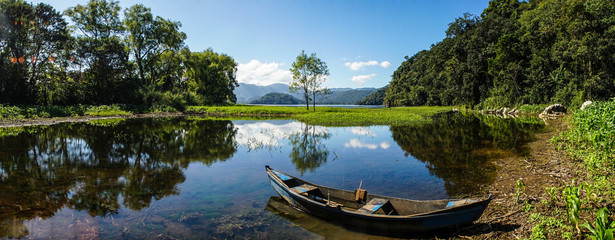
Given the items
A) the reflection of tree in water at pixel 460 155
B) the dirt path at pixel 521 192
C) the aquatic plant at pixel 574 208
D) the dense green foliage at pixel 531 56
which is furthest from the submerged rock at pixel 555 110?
the aquatic plant at pixel 574 208

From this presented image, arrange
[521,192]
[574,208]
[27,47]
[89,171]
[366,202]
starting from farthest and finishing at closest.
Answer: [27,47]
[89,171]
[521,192]
[366,202]
[574,208]

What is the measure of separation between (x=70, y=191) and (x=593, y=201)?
15.8 meters

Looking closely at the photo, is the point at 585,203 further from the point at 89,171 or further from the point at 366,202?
the point at 89,171

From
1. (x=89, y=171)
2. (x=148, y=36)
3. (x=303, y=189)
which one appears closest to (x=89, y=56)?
(x=148, y=36)

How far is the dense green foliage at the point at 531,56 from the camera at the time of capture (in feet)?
117

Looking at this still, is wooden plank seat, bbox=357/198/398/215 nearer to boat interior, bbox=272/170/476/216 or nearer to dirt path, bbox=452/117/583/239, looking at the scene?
boat interior, bbox=272/170/476/216

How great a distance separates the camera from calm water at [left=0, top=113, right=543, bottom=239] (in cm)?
738

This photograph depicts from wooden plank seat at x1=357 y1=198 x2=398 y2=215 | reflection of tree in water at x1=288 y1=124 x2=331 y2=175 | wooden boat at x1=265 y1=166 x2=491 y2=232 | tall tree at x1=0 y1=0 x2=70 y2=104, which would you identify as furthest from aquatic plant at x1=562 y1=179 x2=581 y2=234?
tall tree at x1=0 y1=0 x2=70 y2=104

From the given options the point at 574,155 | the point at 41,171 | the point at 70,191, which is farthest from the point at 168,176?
the point at 574,155

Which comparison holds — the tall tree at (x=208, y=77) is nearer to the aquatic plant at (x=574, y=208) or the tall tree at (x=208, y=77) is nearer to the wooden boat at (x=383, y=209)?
the wooden boat at (x=383, y=209)

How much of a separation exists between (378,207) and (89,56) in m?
59.3

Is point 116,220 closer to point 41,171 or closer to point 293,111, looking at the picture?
point 41,171

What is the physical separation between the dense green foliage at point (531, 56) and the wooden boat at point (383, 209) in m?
44.7

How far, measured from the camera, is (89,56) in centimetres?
4812
